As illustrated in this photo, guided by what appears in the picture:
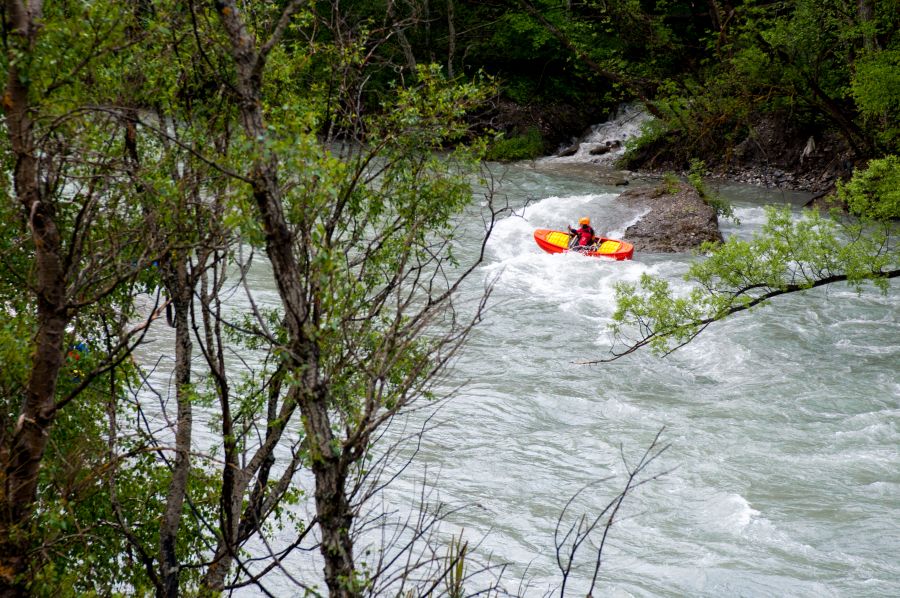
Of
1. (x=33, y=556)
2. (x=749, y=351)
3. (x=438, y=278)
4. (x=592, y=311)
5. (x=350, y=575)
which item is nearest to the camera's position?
(x=350, y=575)

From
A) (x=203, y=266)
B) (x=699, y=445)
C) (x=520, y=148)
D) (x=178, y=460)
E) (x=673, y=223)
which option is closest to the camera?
(x=203, y=266)

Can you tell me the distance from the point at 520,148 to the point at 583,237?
12.7m

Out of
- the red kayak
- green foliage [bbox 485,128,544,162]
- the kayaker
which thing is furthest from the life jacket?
green foliage [bbox 485,128,544,162]

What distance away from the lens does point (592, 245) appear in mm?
20078

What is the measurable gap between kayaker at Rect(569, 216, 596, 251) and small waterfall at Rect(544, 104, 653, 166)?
429 inches

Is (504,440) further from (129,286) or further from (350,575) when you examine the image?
(350,575)

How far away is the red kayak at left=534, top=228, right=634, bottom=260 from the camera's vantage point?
64.3 feet

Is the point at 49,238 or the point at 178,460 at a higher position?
the point at 49,238

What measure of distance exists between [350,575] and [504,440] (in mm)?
7474

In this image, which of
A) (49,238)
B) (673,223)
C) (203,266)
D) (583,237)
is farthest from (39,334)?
(673,223)

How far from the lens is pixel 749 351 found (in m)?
14.3

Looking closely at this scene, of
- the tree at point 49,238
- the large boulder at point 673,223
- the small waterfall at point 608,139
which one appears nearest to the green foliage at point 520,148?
the small waterfall at point 608,139

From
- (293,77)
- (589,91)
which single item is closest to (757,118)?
(589,91)

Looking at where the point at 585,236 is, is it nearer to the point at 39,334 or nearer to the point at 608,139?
the point at 608,139
